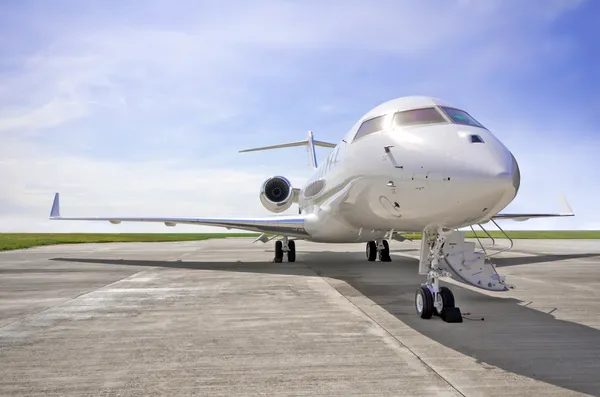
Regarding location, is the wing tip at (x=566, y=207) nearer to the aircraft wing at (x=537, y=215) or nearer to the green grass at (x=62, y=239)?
the aircraft wing at (x=537, y=215)

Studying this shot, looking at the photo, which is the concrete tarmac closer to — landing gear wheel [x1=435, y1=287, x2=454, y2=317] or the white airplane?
landing gear wheel [x1=435, y1=287, x2=454, y2=317]

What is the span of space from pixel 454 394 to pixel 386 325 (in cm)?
238

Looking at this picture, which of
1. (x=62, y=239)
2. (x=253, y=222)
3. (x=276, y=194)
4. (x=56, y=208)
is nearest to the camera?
(x=253, y=222)

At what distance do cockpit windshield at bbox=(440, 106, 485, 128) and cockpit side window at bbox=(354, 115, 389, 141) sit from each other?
2.94ft

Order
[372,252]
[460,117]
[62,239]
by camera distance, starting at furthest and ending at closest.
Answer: [62,239], [372,252], [460,117]

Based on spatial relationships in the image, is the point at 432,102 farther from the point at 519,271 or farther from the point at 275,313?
the point at 519,271

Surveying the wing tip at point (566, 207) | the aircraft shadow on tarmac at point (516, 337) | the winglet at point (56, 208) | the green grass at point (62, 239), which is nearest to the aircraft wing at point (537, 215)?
the wing tip at point (566, 207)

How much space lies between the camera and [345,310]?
6.72 metres

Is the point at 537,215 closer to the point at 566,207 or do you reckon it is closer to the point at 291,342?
the point at 566,207

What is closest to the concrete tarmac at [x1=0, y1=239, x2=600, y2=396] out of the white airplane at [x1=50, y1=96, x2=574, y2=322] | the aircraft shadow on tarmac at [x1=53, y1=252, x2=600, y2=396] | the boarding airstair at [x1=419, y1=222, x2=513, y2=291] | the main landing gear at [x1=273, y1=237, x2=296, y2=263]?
the aircraft shadow on tarmac at [x1=53, y1=252, x2=600, y2=396]

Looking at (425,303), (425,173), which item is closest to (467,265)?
(425,303)

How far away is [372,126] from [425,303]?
2964 mm

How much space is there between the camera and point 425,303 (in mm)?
6098

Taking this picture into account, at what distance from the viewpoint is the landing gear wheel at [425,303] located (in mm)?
6059
